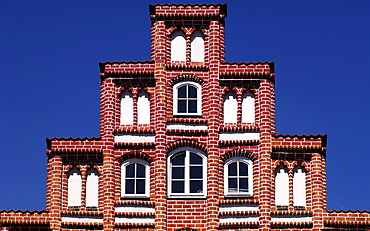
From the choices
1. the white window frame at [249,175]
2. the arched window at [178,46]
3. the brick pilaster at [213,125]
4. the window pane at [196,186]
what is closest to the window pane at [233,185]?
the white window frame at [249,175]

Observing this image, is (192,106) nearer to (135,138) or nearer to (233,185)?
(135,138)

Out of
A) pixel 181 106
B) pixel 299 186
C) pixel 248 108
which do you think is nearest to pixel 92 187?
pixel 181 106

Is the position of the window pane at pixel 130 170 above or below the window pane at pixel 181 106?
below

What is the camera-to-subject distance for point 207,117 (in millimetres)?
44125

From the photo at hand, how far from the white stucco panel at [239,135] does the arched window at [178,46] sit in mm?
3901

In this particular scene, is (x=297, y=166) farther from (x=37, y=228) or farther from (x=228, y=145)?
(x=37, y=228)

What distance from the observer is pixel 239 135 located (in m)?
43.9

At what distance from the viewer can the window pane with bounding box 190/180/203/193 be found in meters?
43.3

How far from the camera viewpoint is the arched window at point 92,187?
4331 centimetres

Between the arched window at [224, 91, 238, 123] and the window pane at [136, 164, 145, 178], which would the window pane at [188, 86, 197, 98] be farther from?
the window pane at [136, 164, 145, 178]

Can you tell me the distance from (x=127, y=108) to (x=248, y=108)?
4937 mm

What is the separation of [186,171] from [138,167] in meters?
1.93

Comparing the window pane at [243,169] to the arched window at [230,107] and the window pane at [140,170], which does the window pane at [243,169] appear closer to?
the arched window at [230,107]

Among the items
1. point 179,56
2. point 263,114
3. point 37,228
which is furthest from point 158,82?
point 37,228
